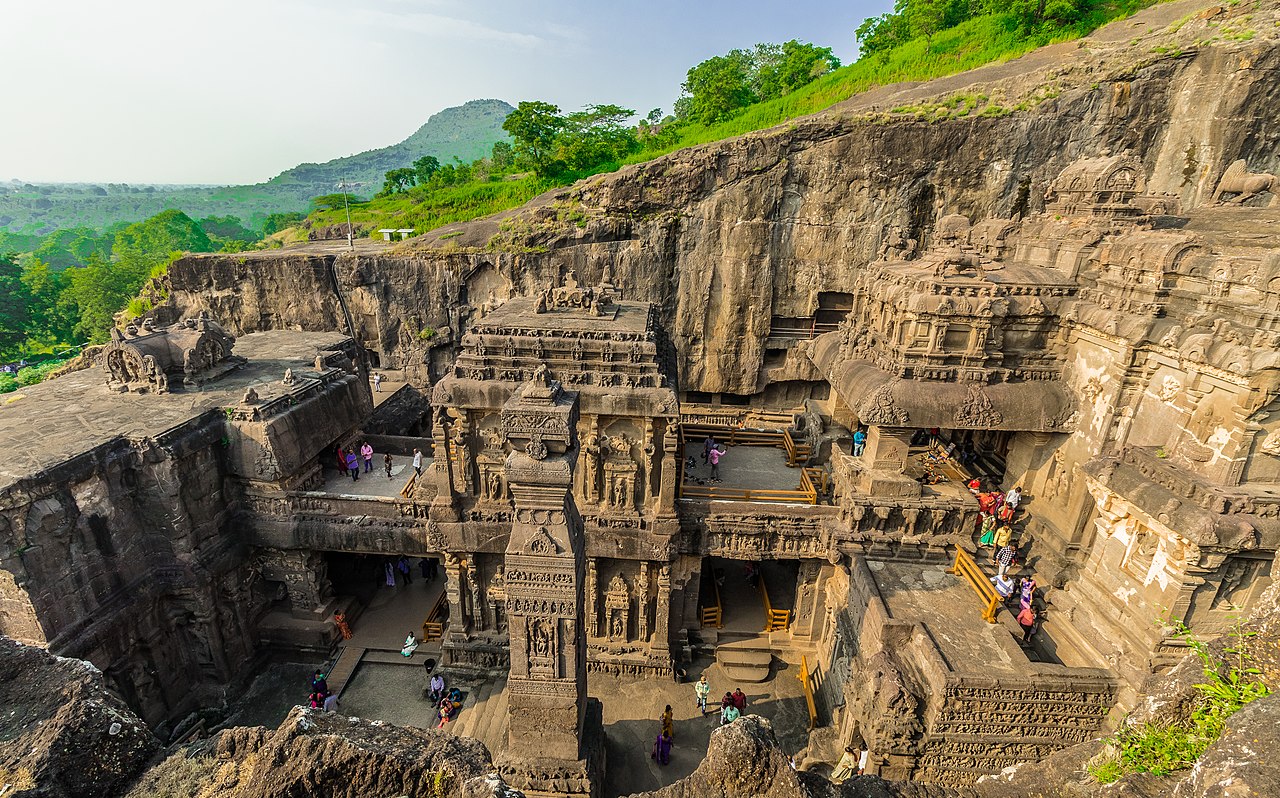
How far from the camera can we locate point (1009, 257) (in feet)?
54.9

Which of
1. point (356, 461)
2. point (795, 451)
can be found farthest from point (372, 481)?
point (795, 451)

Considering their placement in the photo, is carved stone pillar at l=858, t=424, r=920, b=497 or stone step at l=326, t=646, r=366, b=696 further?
stone step at l=326, t=646, r=366, b=696

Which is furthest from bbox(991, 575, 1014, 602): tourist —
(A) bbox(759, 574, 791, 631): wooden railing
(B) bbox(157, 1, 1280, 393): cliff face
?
(B) bbox(157, 1, 1280, 393): cliff face

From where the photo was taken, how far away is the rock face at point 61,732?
4086 mm

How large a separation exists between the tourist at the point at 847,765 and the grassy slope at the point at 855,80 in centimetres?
3030

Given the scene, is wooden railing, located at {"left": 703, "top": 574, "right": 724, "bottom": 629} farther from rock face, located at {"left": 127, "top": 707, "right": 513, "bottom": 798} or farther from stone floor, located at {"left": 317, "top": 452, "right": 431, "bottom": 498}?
rock face, located at {"left": 127, "top": 707, "right": 513, "bottom": 798}

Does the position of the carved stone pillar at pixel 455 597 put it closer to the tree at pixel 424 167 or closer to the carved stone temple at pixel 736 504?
the carved stone temple at pixel 736 504

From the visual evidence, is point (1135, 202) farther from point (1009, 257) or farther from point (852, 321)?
point (852, 321)

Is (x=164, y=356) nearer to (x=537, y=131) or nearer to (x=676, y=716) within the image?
(x=676, y=716)

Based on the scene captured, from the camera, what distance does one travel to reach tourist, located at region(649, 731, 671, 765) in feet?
42.6

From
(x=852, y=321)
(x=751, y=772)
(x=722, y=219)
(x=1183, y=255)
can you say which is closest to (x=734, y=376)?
(x=722, y=219)

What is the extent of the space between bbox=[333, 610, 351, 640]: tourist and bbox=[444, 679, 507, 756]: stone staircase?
430 cm

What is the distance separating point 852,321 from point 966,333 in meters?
4.48

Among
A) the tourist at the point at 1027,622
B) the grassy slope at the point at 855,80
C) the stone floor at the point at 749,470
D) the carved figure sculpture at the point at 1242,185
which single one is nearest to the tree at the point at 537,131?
the grassy slope at the point at 855,80
